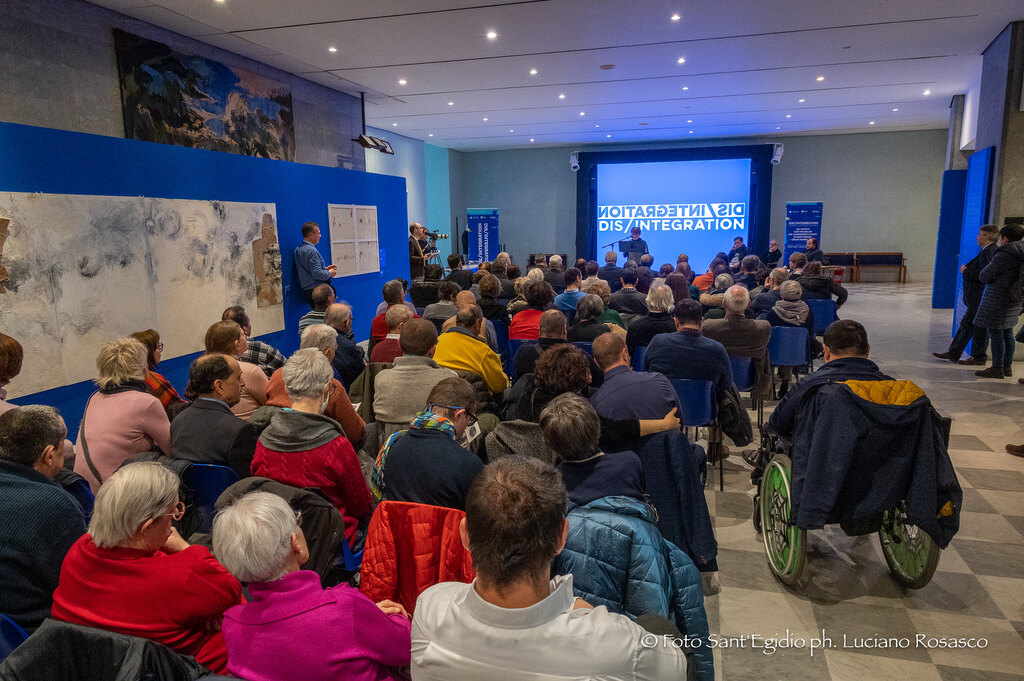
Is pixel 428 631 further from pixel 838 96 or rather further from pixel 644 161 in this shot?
pixel 644 161

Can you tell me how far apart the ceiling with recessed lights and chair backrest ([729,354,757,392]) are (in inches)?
131

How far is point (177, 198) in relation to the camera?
5672 mm

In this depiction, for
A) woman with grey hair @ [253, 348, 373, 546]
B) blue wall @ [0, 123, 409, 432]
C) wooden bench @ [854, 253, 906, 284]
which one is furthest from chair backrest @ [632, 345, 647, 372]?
wooden bench @ [854, 253, 906, 284]

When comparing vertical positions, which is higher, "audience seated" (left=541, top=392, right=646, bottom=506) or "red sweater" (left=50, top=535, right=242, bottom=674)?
"audience seated" (left=541, top=392, right=646, bottom=506)

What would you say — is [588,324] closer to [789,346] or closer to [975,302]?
[789,346]

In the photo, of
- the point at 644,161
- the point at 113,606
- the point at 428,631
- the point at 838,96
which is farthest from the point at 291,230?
the point at 644,161

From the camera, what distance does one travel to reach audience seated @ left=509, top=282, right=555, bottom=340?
4.98 meters

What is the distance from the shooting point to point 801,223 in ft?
54.7

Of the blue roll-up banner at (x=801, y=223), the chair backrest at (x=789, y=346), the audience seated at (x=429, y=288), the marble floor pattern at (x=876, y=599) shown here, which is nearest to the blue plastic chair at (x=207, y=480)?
the marble floor pattern at (x=876, y=599)

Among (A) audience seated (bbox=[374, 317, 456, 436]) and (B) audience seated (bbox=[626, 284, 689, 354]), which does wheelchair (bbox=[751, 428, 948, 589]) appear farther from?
(A) audience seated (bbox=[374, 317, 456, 436])

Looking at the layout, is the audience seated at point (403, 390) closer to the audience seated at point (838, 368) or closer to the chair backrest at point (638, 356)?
the audience seated at point (838, 368)

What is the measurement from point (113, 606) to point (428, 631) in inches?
36.2

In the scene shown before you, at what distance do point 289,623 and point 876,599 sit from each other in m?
2.75

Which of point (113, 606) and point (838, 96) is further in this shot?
point (838, 96)
